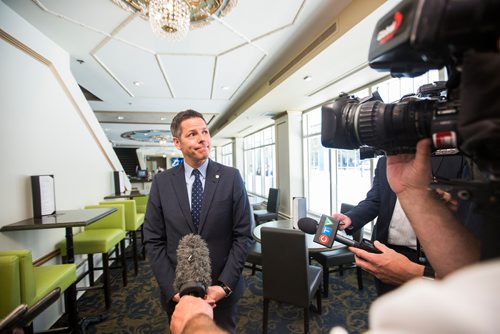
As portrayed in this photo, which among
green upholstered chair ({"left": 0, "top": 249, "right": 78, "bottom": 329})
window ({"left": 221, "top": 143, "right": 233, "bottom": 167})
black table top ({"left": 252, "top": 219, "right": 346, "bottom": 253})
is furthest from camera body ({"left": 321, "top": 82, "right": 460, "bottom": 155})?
window ({"left": 221, "top": 143, "right": 233, "bottom": 167})

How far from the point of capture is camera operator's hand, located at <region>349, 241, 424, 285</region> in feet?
2.81

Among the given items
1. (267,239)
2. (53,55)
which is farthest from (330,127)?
(53,55)

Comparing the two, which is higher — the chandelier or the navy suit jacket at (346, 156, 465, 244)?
the chandelier

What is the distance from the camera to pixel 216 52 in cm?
290

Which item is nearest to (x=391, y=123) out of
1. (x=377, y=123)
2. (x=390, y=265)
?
(x=377, y=123)

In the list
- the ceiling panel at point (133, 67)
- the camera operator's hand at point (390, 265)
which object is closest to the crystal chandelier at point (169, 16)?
the ceiling panel at point (133, 67)

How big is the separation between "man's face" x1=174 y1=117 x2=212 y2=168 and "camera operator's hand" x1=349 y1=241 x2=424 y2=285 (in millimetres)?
877

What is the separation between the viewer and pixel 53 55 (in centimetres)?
270

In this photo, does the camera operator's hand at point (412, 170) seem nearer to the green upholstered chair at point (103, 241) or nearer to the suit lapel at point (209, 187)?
the suit lapel at point (209, 187)

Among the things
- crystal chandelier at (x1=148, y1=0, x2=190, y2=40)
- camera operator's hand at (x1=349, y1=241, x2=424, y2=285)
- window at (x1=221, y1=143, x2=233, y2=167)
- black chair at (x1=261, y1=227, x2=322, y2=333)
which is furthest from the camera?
window at (x1=221, y1=143, x2=233, y2=167)

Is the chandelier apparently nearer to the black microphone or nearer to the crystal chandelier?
the crystal chandelier

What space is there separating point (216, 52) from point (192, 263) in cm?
270

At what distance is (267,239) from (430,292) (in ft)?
6.10

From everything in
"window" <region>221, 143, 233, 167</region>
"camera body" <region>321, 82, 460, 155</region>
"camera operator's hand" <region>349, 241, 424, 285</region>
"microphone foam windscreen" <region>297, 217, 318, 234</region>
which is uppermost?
"window" <region>221, 143, 233, 167</region>
